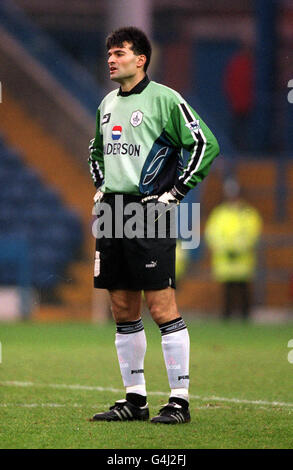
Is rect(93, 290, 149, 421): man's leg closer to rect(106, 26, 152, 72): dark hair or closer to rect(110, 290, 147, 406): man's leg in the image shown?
rect(110, 290, 147, 406): man's leg

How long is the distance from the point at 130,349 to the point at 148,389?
5.05ft

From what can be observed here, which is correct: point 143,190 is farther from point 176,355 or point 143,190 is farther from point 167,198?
point 176,355

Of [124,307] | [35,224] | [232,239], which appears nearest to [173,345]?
[124,307]

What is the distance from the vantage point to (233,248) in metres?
16.3

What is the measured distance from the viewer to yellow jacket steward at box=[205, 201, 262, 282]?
16.1 m

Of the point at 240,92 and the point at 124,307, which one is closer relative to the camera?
the point at 124,307

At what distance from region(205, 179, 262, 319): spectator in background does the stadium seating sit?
2628 millimetres

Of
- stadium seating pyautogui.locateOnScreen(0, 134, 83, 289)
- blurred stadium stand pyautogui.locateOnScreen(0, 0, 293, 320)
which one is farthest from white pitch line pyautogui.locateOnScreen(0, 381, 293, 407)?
blurred stadium stand pyautogui.locateOnScreen(0, 0, 293, 320)

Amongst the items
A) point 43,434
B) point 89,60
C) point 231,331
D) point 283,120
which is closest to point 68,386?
point 43,434

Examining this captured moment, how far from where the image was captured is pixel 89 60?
26.0m

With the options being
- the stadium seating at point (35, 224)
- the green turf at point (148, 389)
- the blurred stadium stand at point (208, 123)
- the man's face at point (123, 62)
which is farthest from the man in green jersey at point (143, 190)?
the blurred stadium stand at point (208, 123)
